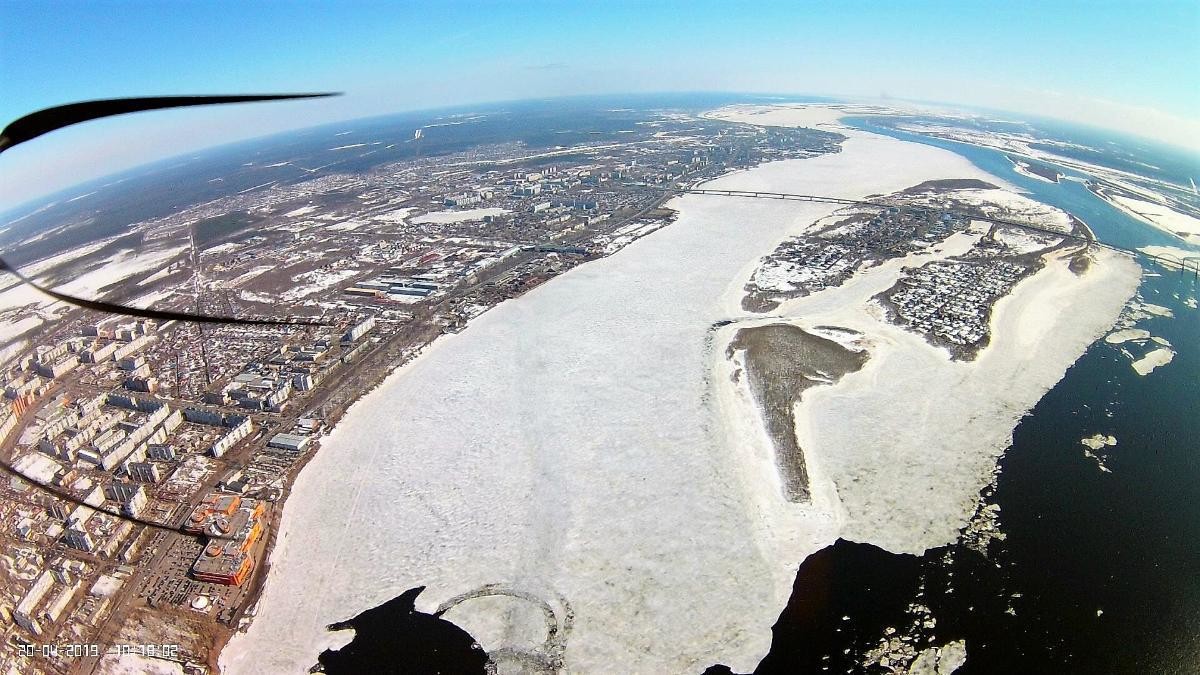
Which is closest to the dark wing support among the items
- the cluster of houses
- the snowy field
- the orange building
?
the snowy field

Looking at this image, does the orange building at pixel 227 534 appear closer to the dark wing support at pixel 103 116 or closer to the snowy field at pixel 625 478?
the snowy field at pixel 625 478

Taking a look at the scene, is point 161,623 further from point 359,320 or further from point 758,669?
point 359,320

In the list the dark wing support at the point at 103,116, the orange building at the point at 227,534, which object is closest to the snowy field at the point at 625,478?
the orange building at the point at 227,534

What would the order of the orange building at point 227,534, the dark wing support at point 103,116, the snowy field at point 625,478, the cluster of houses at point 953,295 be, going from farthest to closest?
the cluster of houses at point 953,295, the orange building at point 227,534, the snowy field at point 625,478, the dark wing support at point 103,116

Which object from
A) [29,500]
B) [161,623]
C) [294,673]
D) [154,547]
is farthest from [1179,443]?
[29,500]

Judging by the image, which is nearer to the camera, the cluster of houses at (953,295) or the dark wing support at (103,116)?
the dark wing support at (103,116)

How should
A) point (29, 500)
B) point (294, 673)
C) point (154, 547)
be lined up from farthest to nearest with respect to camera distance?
1. point (29, 500)
2. point (154, 547)
3. point (294, 673)

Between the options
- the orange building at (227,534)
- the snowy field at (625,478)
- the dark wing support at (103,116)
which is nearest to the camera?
the dark wing support at (103,116)

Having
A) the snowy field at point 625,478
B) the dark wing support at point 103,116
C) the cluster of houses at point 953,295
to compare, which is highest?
the dark wing support at point 103,116
